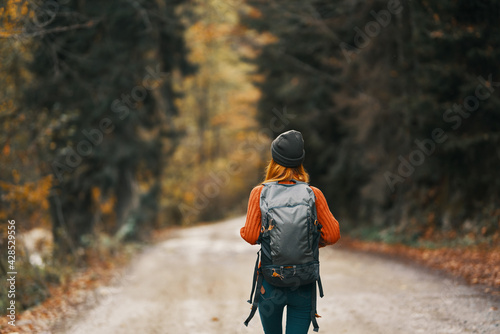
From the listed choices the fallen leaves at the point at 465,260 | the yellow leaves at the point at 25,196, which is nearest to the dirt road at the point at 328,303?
the fallen leaves at the point at 465,260

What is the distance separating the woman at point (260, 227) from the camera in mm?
3375

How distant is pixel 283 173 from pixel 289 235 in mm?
465

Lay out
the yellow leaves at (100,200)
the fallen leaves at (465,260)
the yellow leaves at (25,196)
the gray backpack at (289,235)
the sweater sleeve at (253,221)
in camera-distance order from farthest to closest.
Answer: the yellow leaves at (100,200), the yellow leaves at (25,196), the fallen leaves at (465,260), the sweater sleeve at (253,221), the gray backpack at (289,235)

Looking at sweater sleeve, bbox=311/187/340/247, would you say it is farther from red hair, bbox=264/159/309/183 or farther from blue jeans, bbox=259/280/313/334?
blue jeans, bbox=259/280/313/334

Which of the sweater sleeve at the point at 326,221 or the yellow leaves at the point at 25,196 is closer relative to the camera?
the sweater sleeve at the point at 326,221

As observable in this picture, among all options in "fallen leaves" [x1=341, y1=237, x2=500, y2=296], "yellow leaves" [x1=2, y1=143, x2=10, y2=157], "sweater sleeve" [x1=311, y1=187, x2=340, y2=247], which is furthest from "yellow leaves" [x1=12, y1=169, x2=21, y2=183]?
"fallen leaves" [x1=341, y1=237, x2=500, y2=296]

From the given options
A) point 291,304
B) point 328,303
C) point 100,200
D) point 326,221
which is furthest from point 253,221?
point 100,200

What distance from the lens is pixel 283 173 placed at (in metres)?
3.46

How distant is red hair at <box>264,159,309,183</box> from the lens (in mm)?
3449

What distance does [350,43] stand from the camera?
16.0 metres

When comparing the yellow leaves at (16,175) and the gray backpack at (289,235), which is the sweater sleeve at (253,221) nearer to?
→ the gray backpack at (289,235)

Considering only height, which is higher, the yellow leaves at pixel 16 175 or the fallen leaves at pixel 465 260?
the yellow leaves at pixel 16 175

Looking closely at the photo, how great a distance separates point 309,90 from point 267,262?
47.4 feet

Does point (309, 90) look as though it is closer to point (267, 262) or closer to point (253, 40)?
point (253, 40)
